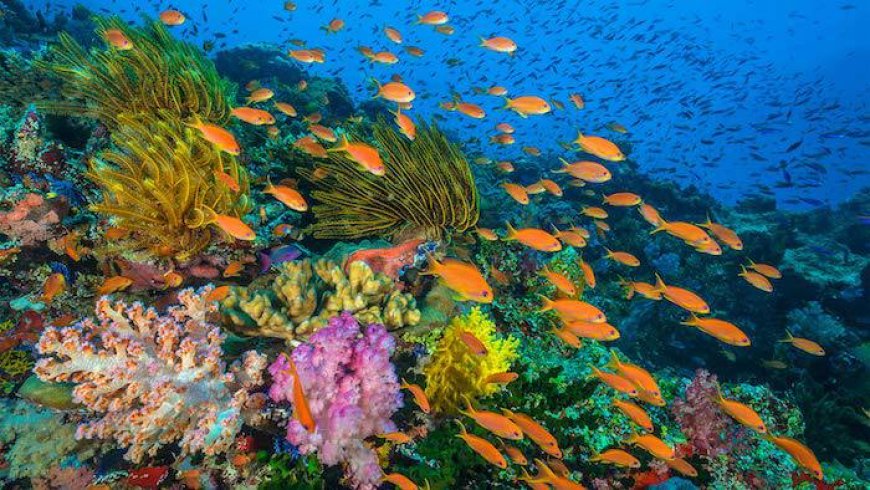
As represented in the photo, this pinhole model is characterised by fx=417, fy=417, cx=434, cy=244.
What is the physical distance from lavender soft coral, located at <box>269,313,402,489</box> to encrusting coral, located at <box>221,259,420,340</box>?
294mm

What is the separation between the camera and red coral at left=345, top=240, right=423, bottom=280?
4461 mm

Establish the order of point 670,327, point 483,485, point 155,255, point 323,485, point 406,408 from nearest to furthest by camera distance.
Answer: point 323,485 → point 483,485 → point 406,408 → point 155,255 → point 670,327

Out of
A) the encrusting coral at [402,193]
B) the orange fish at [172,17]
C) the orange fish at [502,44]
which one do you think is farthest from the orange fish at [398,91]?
the orange fish at [172,17]

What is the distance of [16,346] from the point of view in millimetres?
4293

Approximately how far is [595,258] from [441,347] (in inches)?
376

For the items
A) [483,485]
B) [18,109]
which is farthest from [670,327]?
[18,109]

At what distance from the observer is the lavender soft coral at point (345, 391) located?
3.11 meters

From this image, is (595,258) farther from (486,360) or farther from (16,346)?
(16,346)

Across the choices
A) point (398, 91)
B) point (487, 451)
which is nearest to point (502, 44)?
point (398, 91)

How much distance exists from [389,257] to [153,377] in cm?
233

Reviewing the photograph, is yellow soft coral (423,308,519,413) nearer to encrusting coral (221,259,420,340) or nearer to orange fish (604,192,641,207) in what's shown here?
encrusting coral (221,259,420,340)

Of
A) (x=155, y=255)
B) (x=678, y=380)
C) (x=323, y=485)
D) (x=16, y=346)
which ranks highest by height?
(x=155, y=255)

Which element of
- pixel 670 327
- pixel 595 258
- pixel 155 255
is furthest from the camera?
pixel 595 258

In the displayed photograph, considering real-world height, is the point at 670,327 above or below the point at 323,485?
below
